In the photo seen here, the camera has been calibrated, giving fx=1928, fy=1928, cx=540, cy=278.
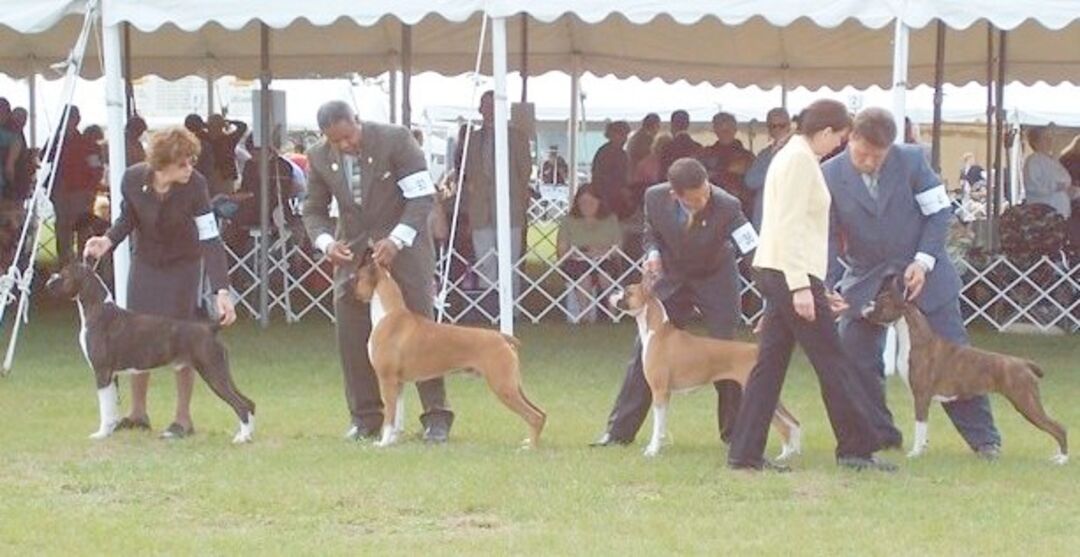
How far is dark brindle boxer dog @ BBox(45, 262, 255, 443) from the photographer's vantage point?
302 inches

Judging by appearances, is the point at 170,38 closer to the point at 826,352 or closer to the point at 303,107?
the point at 303,107

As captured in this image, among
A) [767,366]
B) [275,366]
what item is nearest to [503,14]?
[275,366]

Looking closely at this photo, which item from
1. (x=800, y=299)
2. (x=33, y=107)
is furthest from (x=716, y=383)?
(x=33, y=107)

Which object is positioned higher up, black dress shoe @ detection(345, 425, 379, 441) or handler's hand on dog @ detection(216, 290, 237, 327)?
handler's hand on dog @ detection(216, 290, 237, 327)

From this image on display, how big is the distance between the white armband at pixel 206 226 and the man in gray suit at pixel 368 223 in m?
0.38

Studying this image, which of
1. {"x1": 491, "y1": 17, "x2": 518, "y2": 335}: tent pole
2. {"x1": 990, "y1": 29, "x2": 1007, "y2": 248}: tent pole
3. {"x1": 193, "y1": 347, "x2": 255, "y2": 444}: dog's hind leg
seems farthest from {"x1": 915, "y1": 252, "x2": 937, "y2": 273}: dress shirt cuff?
{"x1": 990, "y1": 29, "x2": 1007, "y2": 248}: tent pole

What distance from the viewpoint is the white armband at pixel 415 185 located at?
304 inches

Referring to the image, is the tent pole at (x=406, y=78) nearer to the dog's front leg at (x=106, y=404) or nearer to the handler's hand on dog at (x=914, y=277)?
the dog's front leg at (x=106, y=404)

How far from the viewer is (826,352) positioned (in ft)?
22.5

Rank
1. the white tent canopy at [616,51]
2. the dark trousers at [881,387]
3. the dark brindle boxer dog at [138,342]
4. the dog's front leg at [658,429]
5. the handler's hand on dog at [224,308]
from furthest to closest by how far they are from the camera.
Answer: the white tent canopy at [616,51], the handler's hand on dog at [224,308], the dark brindle boxer dog at [138,342], the dark trousers at [881,387], the dog's front leg at [658,429]

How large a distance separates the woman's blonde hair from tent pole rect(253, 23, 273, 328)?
487cm

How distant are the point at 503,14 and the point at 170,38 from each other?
8.40 m

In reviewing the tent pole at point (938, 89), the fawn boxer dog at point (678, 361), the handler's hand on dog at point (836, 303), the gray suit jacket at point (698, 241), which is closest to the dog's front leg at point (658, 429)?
the fawn boxer dog at point (678, 361)

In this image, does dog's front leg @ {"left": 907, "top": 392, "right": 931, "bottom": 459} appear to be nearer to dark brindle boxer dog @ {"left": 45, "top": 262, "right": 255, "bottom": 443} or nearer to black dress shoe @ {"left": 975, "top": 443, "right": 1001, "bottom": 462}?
black dress shoe @ {"left": 975, "top": 443, "right": 1001, "bottom": 462}
